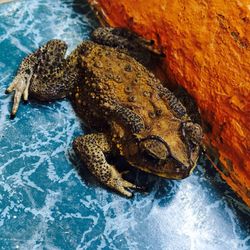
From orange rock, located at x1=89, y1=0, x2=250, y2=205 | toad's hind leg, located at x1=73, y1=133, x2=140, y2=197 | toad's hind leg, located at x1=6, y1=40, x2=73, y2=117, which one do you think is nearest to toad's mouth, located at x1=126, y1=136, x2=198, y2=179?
toad's hind leg, located at x1=73, y1=133, x2=140, y2=197

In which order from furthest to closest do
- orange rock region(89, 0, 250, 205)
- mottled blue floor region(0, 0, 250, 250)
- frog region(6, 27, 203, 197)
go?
orange rock region(89, 0, 250, 205) < frog region(6, 27, 203, 197) < mottled blue floor region(0, 0, 250, 250)

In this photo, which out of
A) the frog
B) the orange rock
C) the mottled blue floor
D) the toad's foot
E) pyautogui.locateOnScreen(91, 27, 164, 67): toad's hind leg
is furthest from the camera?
pyautogui.locateOnScreen(91, 27, 164, 67): toad's hind leg

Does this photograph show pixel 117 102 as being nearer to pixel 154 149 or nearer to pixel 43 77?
pixel 154 149

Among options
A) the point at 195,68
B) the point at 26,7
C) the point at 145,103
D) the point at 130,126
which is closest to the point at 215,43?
the point at 195,68

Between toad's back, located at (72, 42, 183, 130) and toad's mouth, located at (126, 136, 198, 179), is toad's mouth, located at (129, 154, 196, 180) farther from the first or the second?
toad's back, located at (72, 42, 183, 130)

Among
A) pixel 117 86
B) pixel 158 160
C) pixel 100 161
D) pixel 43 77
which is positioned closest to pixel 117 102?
pixel 117 86

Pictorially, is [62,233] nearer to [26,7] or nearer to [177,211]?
[177,211]
